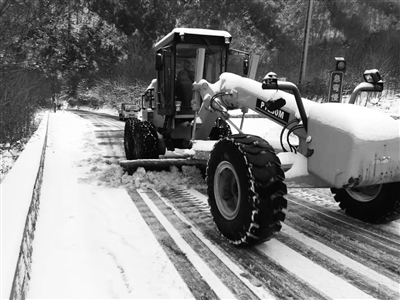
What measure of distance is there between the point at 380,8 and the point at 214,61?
223 feet

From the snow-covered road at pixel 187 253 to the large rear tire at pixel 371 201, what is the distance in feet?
0.42

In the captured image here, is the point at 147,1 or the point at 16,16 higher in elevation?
the point at 147,1

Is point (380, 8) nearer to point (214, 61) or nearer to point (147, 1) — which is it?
point (147, 1)

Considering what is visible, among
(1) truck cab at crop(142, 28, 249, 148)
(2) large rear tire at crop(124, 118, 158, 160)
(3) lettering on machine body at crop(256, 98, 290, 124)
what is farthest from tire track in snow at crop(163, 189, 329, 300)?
(1) truck cab at crop(142, 28, 249, 148)

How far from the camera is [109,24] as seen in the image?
196 ft

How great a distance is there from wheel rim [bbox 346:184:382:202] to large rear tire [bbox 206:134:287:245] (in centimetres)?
132

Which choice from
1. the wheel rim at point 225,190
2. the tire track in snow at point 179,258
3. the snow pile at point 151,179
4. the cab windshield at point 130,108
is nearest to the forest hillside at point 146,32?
the cab windshield at point 130,108

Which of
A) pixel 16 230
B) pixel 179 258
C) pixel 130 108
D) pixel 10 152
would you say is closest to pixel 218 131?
pixel 179 258

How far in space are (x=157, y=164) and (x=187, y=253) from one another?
2611 mm

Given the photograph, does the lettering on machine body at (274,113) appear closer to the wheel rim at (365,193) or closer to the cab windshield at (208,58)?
the wheel rim at (365,193)

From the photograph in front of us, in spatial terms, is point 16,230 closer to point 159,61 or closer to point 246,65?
point 159,61

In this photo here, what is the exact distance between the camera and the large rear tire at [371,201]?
337 centimetres

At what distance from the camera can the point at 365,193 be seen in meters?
3.72

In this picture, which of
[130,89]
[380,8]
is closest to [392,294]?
[130,89]
